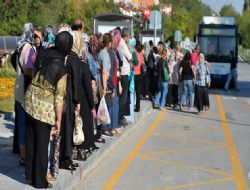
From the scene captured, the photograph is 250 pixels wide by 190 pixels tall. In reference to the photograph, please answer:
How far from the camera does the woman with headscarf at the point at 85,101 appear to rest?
8.10 m

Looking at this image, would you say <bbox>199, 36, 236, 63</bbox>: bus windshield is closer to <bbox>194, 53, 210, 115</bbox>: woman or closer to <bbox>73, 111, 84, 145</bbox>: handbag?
<bbox>194, 53, 210, 115</bbox>: woman

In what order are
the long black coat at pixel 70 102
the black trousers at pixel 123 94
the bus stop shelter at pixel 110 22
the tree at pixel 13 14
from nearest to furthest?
the long black coat at pixel 70 102 < the black trousers at pixel 123 94 < the bus stop shelter at pixel 110 22 < the tree at pixel 13 14

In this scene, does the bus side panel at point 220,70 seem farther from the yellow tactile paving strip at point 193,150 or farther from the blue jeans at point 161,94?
the yellow tactile paving strip at point 193,150

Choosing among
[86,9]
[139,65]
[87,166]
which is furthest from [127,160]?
[86,9]

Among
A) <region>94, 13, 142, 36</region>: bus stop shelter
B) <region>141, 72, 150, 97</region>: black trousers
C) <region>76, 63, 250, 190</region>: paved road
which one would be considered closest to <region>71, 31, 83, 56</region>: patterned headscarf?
<region>76, 63, 250, 190</region>: paved road

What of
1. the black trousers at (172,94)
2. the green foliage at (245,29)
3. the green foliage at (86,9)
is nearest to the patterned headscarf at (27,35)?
the black trousers at (172,94)

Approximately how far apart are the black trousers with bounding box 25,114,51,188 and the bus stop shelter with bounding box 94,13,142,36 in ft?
56.1

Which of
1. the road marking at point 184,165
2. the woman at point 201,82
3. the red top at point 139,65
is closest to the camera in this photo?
the road marking at point 184,165

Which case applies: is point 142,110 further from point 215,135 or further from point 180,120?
point 215,135

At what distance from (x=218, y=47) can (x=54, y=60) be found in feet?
76.0

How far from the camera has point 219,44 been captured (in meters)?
29.1

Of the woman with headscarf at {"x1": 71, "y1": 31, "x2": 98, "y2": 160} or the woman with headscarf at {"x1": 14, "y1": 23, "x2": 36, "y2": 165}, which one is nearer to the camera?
the woman with headscarf at {"x1": 14, "y1": 23, "x2": 36, "y2": 165}

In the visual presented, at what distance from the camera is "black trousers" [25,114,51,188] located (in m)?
6.76

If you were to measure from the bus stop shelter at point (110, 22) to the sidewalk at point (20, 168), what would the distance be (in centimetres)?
1208
